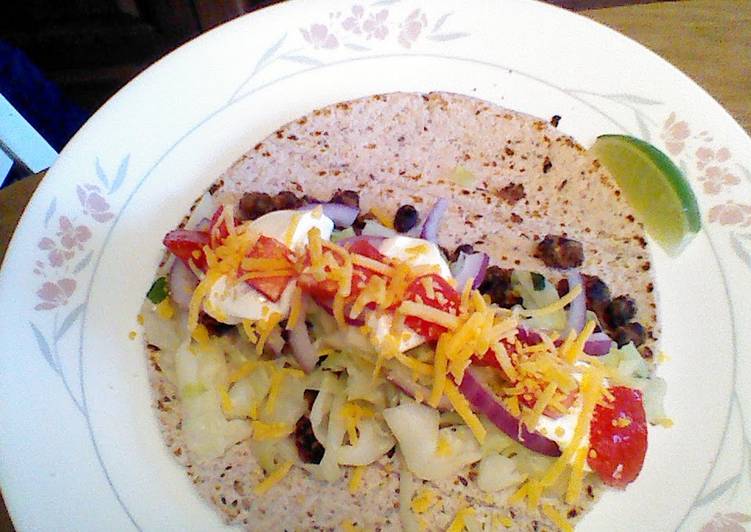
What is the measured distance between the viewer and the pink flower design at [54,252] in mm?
2385

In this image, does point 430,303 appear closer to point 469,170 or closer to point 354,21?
point 469,170

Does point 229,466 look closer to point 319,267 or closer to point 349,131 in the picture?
point 319,267

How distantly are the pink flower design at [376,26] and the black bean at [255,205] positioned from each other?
2.55 ft

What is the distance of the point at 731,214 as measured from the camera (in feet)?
7.97

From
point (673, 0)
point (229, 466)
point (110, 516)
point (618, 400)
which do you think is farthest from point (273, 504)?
point (673, 0)

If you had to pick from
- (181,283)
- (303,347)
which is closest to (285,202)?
(181,283)

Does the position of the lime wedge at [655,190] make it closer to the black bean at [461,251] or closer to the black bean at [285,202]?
the black bean at [461,251]

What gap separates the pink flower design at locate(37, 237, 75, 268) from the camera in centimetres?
238

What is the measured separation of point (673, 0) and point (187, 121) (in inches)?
77.9

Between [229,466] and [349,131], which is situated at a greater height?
[349,131]

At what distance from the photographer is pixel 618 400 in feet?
6.68

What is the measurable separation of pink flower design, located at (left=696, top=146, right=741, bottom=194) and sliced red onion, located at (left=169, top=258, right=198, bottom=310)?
67.4 inches

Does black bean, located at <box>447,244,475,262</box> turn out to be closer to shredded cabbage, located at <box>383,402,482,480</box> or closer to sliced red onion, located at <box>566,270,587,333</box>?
sliced red onion, located at <box>566,270,587,333</box>

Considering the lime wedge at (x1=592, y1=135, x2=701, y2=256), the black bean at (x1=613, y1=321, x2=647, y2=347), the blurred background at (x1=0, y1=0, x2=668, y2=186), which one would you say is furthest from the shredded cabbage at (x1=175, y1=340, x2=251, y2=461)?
the blurred background at (x1=0, y1=0, x2=668, y2=186)
